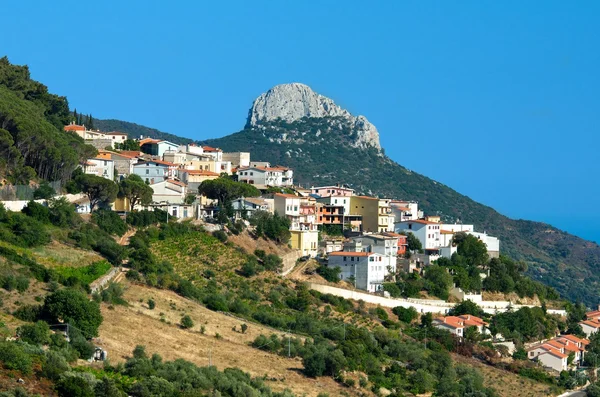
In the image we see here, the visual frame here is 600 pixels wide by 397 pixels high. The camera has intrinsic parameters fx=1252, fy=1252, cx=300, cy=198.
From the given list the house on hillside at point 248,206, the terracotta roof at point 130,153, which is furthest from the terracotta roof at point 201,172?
the house on hillside at point 248,206

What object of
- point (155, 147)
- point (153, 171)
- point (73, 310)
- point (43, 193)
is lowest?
point (73, 310)

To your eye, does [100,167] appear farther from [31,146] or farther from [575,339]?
[575,339]

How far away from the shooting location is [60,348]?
37.9 m

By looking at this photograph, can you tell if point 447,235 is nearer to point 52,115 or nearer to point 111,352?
point 52,115

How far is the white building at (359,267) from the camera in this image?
65.9m

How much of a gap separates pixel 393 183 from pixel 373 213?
6271 cm

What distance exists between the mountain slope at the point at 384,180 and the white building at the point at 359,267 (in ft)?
205

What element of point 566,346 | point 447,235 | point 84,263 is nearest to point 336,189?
point 447,235

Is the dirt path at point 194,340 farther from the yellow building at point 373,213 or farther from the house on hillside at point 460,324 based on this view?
the yellow building at point 373,213

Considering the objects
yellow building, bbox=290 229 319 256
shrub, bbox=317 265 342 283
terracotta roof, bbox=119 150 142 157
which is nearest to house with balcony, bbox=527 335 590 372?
shrub, bbox=317 265 342 283

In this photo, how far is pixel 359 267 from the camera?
66125 millimetres

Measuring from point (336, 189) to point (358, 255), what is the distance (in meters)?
16.3

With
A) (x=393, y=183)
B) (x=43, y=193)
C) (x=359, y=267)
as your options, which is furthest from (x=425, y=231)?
(x=393, y=183)

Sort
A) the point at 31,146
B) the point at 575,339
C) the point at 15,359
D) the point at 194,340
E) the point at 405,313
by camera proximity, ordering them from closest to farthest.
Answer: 1. the point at 15,359
2. the point at 194,340
3. the point at 31,146
4. the point at 405,313
5. the point at 575,339
